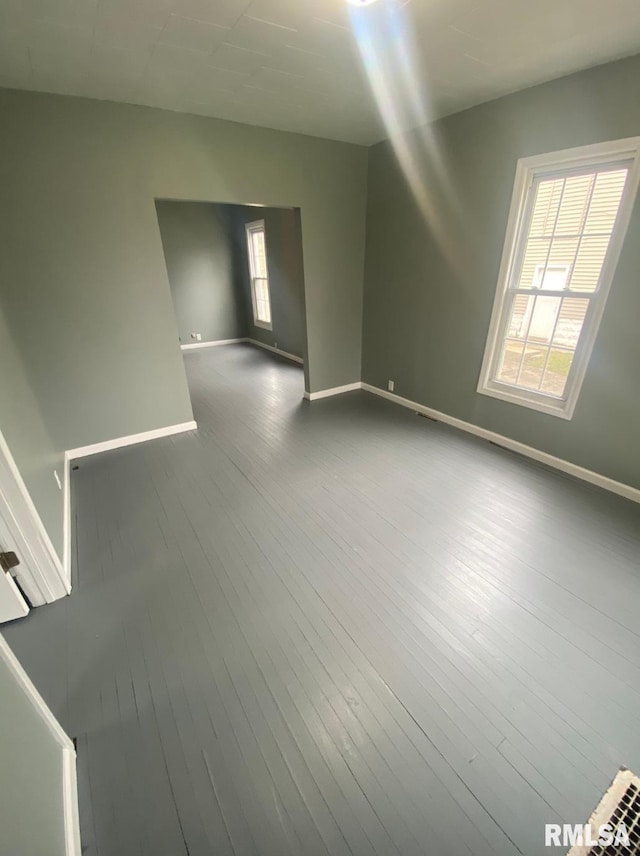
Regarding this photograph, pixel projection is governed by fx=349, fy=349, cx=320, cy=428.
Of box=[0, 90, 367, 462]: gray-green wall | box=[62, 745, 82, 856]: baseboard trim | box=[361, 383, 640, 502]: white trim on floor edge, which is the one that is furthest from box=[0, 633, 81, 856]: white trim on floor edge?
box=[361, 383, 640, 502]: white trim on floor edge

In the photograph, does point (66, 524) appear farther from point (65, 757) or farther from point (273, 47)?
point (273, 47)

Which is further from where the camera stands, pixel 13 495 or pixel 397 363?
pixel 397 363

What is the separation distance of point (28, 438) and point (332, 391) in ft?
10.4

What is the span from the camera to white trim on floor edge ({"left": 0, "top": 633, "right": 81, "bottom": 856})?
1.01 m

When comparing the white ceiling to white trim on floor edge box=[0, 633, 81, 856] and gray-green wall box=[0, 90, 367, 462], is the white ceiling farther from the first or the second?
white trim on floor edge box=[0, 633, 81, 856]

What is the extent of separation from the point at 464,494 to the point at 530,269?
6.11 feet

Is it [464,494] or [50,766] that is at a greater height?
[50,766]

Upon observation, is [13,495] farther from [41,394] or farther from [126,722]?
A: [41,394]

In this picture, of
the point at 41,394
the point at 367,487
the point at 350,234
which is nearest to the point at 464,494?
the point at 367,487

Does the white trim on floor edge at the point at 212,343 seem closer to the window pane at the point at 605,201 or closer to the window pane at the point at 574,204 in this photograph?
the window pane at the point at 574,204

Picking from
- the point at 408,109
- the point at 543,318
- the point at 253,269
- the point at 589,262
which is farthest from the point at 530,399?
the point at 253,269

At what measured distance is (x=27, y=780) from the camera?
88 cm

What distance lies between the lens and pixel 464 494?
2.61m

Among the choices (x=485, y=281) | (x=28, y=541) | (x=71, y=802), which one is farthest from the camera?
(x=485, y=281)
